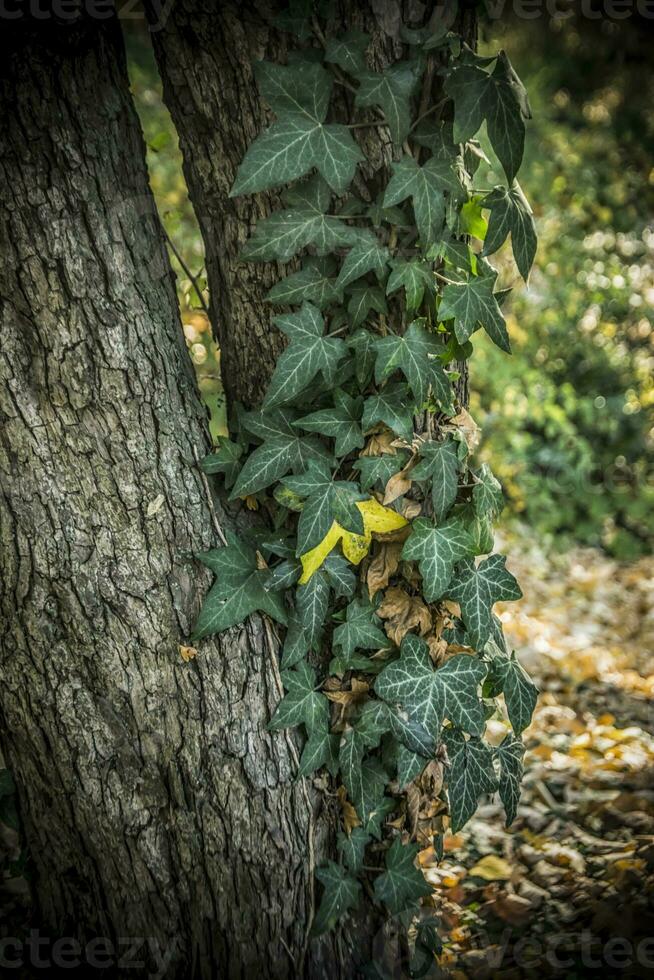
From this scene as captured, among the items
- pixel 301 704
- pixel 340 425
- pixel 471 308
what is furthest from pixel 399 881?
pixel 471 308

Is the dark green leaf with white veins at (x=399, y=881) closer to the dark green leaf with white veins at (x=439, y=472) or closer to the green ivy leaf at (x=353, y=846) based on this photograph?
the green ivy leaf at (x=353, y=846)

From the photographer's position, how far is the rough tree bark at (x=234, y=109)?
4.90ft

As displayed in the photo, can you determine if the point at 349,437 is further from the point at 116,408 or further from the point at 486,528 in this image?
the point at 116,408

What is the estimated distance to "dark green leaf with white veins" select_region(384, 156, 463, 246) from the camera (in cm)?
145

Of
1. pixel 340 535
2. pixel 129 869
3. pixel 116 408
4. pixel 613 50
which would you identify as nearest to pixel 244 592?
pixel 340 535

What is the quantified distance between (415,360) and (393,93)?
52cm

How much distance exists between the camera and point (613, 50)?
204 inches

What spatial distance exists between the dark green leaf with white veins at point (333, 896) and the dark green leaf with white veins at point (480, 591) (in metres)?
0.67

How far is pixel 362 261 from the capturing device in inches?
58.9

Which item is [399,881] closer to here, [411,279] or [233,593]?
[233,593]

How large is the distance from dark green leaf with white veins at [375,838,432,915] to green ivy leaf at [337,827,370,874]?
61 mm

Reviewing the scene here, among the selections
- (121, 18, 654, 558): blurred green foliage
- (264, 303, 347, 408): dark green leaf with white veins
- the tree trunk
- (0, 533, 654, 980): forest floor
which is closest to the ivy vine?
(264, 303, 347, 408): dark green leaf with white veins

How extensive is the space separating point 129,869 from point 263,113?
1758mm

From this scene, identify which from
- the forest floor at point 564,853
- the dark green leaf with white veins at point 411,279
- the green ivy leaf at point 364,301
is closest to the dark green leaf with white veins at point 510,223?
the dark green leaf with white veins at point 411,279
